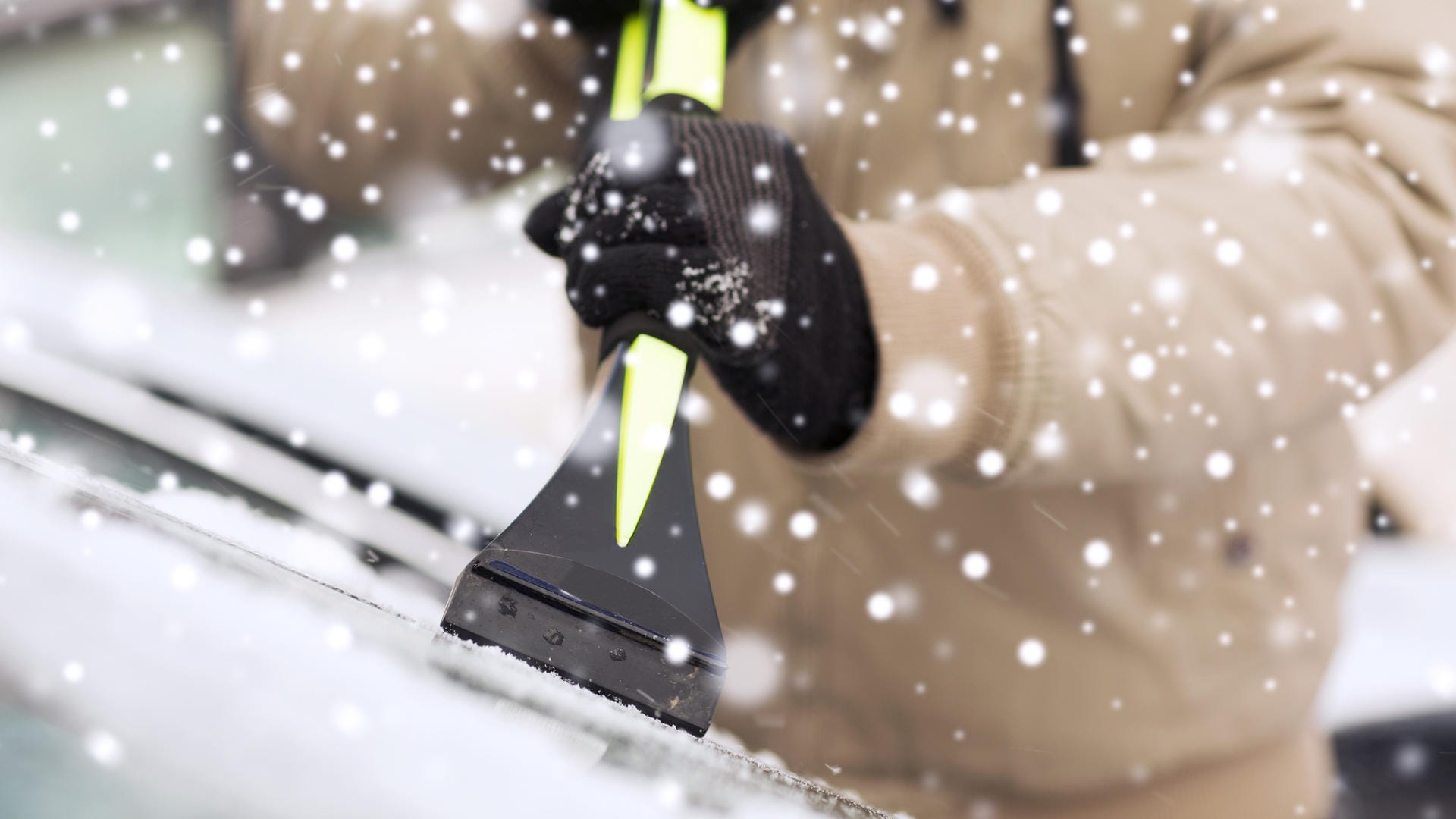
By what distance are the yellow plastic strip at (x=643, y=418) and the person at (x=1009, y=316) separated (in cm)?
1

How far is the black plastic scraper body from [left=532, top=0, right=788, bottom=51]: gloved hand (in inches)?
6.0

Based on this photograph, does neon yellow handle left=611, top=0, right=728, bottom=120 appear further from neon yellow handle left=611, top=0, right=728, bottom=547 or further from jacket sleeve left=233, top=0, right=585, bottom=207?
jacket sleeve left=233, top=0, right=585, bottom=207

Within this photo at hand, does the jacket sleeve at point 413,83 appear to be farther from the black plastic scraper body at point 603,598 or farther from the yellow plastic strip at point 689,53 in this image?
the black plastic scraper body at point 603,598

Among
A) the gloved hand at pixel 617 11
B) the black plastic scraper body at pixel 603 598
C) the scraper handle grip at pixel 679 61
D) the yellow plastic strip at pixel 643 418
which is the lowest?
the black plastic scraper body at pixel 603 598

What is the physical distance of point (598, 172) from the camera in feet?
0.81

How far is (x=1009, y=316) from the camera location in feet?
0.87

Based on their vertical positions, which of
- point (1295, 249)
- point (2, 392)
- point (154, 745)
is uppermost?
point (1295, 249)

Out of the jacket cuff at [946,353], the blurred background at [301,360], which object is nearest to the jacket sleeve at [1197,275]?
the jacket cuff at [946,353]

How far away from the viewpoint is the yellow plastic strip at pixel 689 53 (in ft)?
0.94

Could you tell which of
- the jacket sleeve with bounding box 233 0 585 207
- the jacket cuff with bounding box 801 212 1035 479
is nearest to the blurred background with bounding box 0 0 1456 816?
the jacket sleeve with bounding box 233 0 585 207

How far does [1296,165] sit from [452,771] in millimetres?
294

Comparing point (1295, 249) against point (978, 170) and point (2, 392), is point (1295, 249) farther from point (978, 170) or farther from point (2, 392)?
point (2, 392)

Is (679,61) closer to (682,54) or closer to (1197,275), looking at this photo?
(682,54)

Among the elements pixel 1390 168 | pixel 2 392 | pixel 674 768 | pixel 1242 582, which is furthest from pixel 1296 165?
pixel 2 392
